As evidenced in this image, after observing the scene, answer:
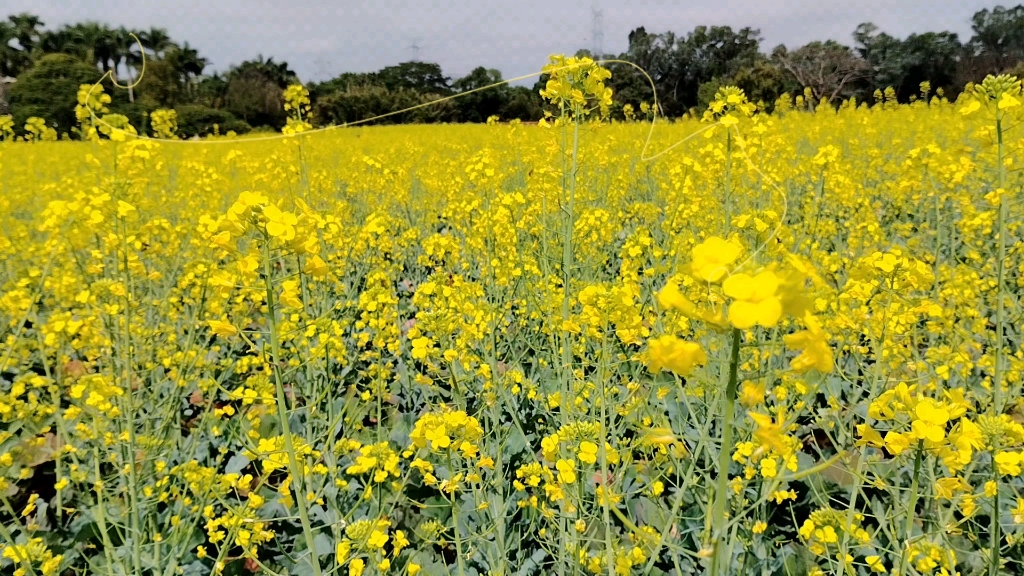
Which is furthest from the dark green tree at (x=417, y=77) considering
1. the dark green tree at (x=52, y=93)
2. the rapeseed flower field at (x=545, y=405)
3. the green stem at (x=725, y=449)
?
the green stem at (x=725, y=449)

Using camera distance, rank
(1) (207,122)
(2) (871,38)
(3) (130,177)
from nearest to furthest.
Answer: (3) (130,177) < (1) (207,122) < (2) (871,38)

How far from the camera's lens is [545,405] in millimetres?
1959

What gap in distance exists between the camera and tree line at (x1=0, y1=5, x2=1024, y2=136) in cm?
1875

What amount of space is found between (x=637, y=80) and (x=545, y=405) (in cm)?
1772

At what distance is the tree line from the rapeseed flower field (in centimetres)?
1477

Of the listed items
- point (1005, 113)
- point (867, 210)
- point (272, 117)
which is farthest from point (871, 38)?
point (1005, 113)

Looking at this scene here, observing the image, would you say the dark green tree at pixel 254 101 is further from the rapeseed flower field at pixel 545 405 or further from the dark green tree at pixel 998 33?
the dark green tree at pixel 998 33

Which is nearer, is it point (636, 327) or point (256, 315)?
point (636, 327)

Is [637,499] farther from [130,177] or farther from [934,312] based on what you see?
[130,177]

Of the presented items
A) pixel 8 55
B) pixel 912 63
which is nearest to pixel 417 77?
pixel 912 63

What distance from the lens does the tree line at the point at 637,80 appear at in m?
18.8

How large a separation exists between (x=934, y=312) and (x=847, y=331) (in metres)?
0.27

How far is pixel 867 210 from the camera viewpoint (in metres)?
4.20

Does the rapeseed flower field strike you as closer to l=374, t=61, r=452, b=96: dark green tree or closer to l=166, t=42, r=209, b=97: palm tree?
l=374, t=61, r=452, b=96: dark green tree
